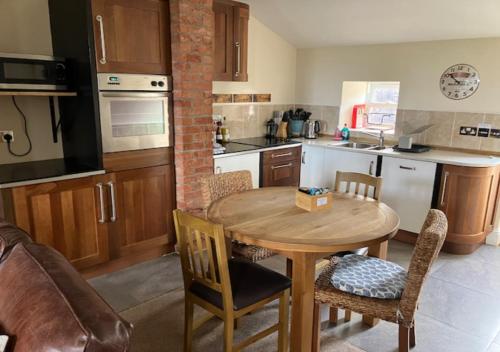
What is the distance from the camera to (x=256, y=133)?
4652mm

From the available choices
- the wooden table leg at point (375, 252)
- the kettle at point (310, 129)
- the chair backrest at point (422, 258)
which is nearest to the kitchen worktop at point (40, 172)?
the wooden table leg at point (375, 252)

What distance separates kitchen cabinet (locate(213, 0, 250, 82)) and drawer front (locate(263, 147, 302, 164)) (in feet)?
2.66

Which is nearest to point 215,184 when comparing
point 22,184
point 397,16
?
point 22,184

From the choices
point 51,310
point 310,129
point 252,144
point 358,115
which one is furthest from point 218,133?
point 51,310

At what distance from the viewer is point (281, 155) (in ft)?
13.7

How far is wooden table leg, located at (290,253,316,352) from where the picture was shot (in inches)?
72.1

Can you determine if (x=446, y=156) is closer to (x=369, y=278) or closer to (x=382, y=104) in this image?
(x=382, y=104)

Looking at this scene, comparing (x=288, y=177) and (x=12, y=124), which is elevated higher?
(x=12, y=124)

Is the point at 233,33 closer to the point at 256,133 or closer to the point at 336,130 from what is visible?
the point at 256,133

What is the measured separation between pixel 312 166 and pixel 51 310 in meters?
3.64

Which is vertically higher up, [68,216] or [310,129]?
[310,129]

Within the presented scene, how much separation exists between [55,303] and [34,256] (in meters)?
0.32

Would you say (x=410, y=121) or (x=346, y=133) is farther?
(x=346, y=133)

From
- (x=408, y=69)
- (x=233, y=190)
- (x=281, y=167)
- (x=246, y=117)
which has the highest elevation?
(x=408, y=69)
